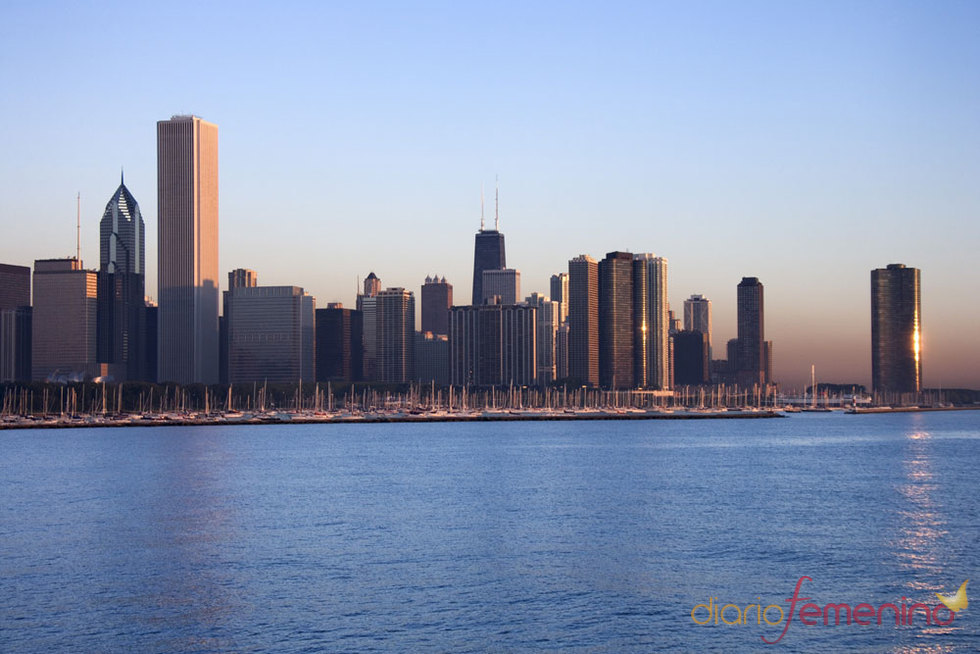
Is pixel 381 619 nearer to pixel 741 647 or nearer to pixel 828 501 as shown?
pixel 741 647

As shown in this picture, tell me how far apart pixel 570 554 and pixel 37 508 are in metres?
43.2

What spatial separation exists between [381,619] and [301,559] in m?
14.2

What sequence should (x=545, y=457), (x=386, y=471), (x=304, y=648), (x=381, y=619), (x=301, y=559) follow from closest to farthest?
(x=304, y=648) → (x=381, y=619) → (x=301, y=559) → (x=386, y=471) → (x=545, y=457)

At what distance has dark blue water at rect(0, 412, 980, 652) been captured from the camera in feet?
145

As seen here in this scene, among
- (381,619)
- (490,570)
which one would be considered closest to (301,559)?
(490,570)

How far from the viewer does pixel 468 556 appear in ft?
196

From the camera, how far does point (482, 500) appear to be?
86.3 metres

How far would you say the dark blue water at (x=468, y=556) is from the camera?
44344 mm

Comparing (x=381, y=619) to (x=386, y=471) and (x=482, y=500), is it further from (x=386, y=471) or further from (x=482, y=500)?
(x=386, y=471)

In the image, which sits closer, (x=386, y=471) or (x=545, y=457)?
(x=386, y=471)

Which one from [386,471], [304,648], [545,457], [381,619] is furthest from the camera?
[545,457]

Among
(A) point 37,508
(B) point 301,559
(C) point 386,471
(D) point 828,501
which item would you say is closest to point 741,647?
(B) point 301,559

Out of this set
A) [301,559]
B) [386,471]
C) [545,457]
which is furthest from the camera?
[545,457]

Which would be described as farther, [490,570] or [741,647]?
[490,570]
